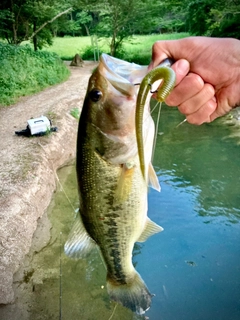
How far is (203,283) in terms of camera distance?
5.48 meters

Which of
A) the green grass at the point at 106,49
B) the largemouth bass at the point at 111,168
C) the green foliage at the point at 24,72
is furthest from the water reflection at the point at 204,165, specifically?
the green grass at the point at 106,49

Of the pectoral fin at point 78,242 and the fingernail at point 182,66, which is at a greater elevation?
the fingernail at point 182,66

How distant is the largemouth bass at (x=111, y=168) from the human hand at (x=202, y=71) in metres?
0.29

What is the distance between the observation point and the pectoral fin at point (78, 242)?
218 centimetres

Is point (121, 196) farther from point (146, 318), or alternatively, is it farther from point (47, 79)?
point (47, 79)

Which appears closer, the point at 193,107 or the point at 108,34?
the point at 193,107

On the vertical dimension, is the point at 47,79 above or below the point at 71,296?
below

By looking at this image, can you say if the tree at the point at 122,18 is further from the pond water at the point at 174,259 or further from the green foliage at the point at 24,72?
the pond water at the point at 174,259

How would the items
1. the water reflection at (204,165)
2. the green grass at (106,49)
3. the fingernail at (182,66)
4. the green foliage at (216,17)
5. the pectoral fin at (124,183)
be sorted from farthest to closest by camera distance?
the green grass at (106,49), the green foliage at (216,17), the water reflection at (204,165), the fingernail at (182,66), the pectoral fin at (124,183)

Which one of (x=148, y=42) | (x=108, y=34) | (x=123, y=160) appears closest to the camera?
(x=123, y=160)

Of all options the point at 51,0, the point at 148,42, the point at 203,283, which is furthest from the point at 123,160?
the point at 148,42

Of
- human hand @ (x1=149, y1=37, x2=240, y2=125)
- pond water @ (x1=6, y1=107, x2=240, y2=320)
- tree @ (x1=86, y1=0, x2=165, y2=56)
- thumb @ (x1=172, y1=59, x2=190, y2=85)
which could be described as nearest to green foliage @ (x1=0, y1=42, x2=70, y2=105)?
pond water @ (x1=6, y1=107, x2=240, y2=320)

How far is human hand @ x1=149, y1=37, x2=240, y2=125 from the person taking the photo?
2006mm

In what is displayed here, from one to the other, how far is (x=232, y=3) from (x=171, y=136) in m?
9.36
